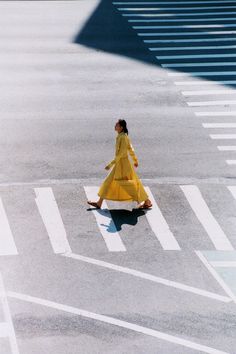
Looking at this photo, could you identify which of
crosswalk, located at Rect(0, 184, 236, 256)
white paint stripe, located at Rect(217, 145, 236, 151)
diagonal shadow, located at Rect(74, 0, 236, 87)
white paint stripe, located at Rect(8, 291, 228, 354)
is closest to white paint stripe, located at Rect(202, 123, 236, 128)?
white paint stripe, located at Rect(217, 145, 236, 151)

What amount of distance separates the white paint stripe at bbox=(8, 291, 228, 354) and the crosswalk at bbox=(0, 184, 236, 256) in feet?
6.39

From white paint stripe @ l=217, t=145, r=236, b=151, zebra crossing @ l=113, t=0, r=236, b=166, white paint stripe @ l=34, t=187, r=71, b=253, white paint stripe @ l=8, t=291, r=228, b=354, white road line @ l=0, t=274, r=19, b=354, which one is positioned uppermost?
white road line @ l=0, t=274, r=19, b=354

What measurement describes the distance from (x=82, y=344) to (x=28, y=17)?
76.7 ft

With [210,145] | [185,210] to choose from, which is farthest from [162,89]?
[185,210]

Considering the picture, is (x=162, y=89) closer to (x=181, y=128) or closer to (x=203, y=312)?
(x=181, y=128)

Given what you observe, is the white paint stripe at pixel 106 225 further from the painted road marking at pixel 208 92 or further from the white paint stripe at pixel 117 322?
the painted road marking at pixel 208 92

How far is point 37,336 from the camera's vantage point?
1595 centimetres

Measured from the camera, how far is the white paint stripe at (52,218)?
1936 cm

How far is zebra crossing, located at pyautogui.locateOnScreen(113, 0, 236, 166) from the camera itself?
2833 cm

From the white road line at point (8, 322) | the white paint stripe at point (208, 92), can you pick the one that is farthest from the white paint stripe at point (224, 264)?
the white paint stripe at point (208, 92)

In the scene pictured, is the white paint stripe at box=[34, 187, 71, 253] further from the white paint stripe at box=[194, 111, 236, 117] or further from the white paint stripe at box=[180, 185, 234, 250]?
the white paint stripe at box=[194, 111, 236, 117]

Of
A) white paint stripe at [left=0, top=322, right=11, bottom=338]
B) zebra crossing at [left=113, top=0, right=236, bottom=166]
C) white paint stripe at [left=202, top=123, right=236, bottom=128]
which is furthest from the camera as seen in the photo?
zebra crossing at [left=113, top=0, right=236, bottom=166]

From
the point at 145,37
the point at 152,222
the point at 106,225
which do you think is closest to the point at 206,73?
the point at 145,37

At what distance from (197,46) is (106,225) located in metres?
15.0
